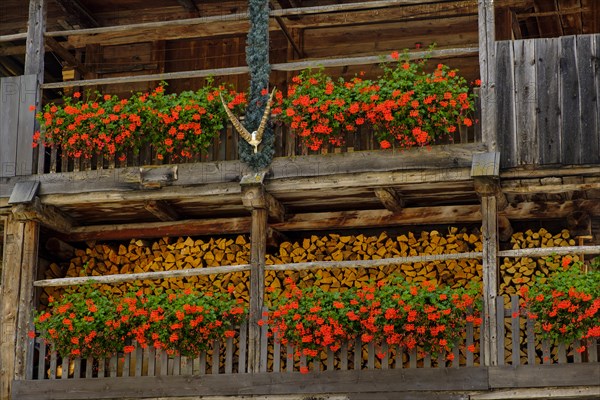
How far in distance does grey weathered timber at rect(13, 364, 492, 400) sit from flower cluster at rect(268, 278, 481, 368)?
0.29 metres

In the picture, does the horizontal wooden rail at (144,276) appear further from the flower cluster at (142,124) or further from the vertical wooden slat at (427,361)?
the vertical wooden slat at (427,361)

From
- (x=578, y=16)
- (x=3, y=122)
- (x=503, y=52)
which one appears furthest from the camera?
(x=578, y=16)

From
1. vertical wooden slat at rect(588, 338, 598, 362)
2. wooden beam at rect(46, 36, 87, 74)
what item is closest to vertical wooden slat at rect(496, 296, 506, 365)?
vertical wooden slat at rect(588, 338, 598, 362)

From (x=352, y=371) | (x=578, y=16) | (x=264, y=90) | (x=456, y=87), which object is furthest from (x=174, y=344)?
(x=578, y=16)

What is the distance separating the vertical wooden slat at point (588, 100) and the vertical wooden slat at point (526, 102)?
20.2 inches

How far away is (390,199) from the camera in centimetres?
1636

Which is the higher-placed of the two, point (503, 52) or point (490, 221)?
point (503, 52)

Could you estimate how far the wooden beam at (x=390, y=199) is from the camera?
16.1 meters

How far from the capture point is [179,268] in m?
18.2

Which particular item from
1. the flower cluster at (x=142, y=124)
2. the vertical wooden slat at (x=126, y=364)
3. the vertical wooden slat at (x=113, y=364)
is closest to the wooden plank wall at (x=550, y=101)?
the flower cluster at (x=142, y=124)

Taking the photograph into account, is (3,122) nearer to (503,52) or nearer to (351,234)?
(351,234)

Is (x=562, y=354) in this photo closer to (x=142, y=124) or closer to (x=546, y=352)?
(x=546, y=352)

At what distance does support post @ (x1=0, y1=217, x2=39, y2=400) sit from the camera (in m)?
16.3

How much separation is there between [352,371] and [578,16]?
6.34 metres
